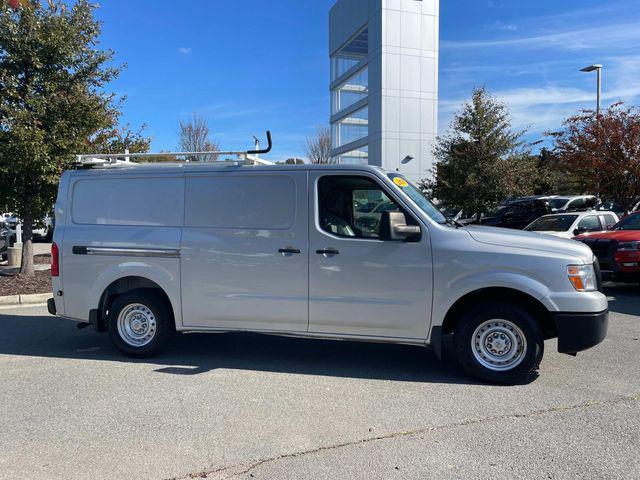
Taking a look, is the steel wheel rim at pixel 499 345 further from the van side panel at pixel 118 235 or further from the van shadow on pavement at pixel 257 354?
the van side panel at pixel 118 235

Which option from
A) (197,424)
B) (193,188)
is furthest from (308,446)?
(193,188)

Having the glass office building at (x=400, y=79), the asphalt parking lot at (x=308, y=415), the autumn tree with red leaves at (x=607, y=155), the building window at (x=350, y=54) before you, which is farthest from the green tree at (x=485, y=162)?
the building window at (x=350, y=54)

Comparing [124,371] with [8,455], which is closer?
[8,455]

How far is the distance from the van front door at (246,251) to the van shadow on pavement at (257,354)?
0.48 meters

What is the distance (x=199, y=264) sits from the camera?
5.52 meters

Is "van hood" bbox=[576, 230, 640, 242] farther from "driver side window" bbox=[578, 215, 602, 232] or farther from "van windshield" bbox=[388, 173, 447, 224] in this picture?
"van windshield" bbox=[388, 173, 447, 224]

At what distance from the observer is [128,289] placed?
5.90m

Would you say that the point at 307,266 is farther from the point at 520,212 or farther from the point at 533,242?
the point at 520,212

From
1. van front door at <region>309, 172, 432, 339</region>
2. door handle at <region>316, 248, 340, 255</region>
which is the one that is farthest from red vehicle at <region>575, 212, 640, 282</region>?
→ door handle at <region>316, 248, 340, 255</region>

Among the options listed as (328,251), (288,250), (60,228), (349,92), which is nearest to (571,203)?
(328,251)

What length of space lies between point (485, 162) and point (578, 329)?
12.2 m

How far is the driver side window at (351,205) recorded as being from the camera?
17.3 feet

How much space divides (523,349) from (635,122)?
13.1 meters

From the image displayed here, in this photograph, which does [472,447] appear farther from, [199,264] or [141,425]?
[199,264]
